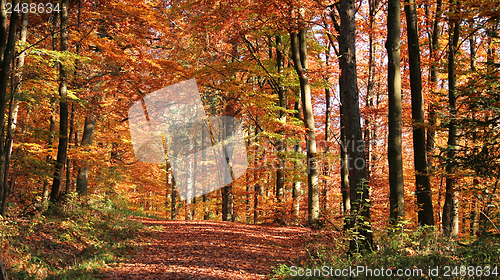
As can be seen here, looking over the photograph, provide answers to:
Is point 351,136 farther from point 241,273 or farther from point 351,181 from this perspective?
point 241,273

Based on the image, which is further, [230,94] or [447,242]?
[230,94]

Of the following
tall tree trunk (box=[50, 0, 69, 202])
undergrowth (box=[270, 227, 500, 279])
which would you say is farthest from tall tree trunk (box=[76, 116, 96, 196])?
undergrowth (box=[270, 227, 500, 279])

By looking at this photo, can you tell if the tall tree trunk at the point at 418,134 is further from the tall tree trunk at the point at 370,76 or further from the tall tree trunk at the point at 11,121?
the tall tree trunk at the point at 11,121

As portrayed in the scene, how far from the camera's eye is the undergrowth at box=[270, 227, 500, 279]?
4426 mm

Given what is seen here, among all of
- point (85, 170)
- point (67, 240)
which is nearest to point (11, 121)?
point (67, 240)

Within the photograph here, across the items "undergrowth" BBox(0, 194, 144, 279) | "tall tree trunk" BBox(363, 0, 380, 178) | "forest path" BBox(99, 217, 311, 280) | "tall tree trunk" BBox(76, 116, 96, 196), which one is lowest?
"forest path" BBox(99, 217, 311, 280)

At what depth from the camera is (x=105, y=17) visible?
432 inches

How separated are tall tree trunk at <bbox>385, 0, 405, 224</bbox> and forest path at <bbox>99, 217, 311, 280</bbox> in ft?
9.15

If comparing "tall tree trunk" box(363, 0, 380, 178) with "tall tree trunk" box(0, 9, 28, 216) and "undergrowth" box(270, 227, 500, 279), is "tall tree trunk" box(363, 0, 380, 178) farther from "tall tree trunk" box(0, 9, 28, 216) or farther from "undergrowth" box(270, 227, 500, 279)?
"tall tree trunk" box(0, 9, 28, 216)

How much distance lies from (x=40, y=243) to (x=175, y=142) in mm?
15173

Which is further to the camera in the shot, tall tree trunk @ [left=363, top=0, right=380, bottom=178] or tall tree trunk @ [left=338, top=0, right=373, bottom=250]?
tall tree trunk @ [left=363, top=0, right=380, bottom=178]

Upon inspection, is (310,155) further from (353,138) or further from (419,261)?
(419,261)

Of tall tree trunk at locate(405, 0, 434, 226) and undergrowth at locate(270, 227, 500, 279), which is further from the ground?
tall tree trunk at locate(405, 0, 434, 226)

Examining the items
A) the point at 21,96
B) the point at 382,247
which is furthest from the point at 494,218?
the point at 21,96
